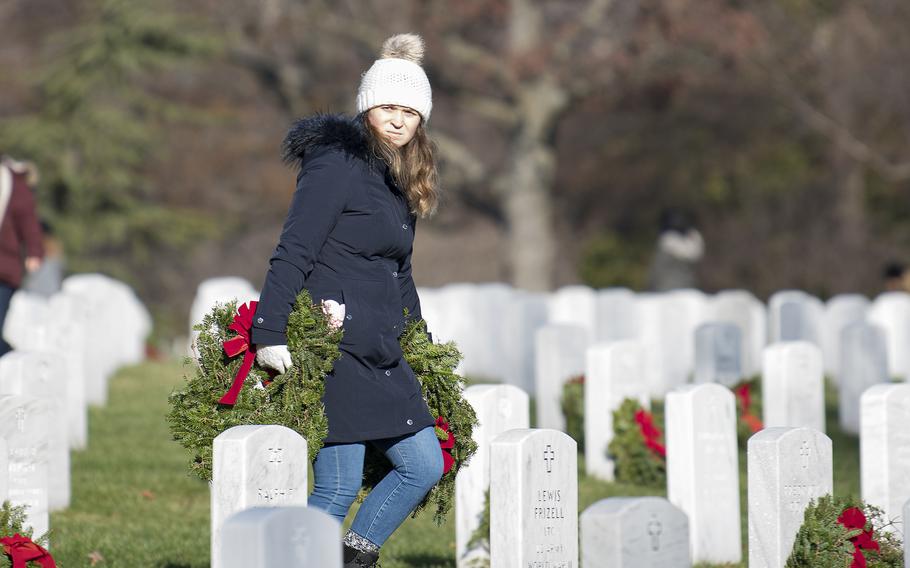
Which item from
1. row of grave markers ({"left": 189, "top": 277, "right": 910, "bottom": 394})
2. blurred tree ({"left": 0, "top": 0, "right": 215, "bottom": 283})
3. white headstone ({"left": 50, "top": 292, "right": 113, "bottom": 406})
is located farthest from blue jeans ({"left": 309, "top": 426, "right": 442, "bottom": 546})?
blurred tree ({"left": 0, "top": 0, "right": 215, "bottom": 283})

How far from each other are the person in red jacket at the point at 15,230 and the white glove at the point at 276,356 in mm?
4463

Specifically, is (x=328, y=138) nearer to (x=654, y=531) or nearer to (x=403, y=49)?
(x=403, y=49)

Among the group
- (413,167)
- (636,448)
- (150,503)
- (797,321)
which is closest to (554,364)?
(636,448)

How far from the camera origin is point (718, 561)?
6.57m

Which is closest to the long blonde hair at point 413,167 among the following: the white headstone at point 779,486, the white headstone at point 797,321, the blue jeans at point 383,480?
the blue jeans at point 383,480

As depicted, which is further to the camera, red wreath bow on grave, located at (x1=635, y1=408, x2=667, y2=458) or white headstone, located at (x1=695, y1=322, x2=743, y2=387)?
white headstone, located at (x1=695, y1=322, x2=743, y2=387)

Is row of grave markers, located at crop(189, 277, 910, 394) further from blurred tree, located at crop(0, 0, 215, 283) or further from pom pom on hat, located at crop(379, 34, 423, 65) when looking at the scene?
blurred tree, located at crop(0, 0, 215, 283)

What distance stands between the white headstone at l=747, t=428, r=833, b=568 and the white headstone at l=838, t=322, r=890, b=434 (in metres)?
5.35

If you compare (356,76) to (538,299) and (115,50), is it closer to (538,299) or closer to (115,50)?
(115,50)

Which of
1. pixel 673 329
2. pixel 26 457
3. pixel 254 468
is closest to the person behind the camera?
pixel 254 468

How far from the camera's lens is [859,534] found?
5312 mm

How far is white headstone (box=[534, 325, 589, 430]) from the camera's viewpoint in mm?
9766

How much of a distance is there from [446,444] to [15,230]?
478 cm

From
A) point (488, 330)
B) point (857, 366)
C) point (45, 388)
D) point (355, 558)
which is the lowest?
point (355, 558)
